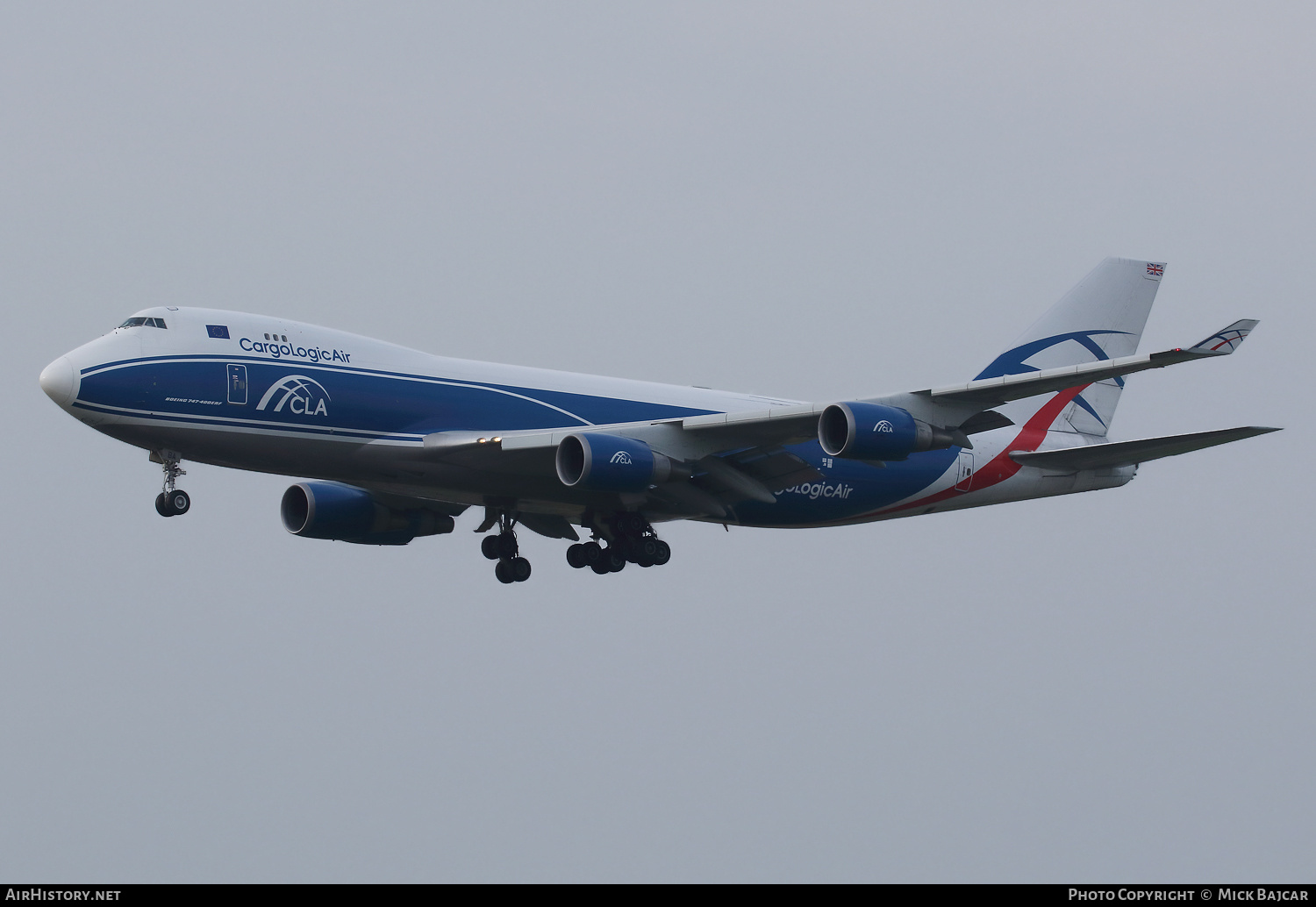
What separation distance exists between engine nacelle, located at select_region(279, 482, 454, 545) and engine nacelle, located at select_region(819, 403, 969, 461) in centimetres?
1153

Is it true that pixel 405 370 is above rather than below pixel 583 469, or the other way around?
above

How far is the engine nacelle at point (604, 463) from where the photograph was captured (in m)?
32.4

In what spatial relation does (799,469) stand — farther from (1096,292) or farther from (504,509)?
(1096,292)

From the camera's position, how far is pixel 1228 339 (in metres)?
28.5

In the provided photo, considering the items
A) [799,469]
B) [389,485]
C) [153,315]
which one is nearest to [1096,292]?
[799,469]

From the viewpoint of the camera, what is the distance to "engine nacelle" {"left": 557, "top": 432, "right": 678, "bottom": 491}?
1276 inches

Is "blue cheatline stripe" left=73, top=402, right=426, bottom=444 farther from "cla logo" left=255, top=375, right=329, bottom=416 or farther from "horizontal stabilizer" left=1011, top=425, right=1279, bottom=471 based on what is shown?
"horizontal stabilizer" left=1011, top=425, right=1279, bottom=471

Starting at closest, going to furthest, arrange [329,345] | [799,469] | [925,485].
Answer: [329,345] < [799,469] < [925,485]

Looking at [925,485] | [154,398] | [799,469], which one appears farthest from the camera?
[925,485]

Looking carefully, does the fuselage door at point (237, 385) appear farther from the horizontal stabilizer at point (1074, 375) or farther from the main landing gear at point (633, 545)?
the horizontal stabilizer at point (1074, 375)

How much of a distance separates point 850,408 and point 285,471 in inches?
442

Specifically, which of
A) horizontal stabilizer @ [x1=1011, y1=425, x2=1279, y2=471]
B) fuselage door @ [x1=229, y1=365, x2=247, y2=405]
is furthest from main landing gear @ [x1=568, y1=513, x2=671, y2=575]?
horizontal stabilizer @ [x1=1011, y1=425, x2=1279, y2=471]

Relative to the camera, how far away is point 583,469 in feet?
106

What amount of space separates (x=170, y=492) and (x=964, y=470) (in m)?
18.6
